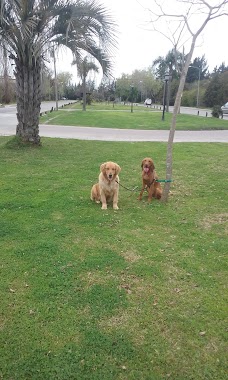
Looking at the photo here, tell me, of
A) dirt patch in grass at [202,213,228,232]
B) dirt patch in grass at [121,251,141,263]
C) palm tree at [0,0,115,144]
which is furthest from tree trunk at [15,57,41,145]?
dirt patch in grass at [121,251,141,263]

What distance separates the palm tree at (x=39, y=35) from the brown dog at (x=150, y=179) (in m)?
6.28

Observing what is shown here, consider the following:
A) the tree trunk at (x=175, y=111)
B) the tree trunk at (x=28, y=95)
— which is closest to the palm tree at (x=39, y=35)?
the tree trunk at (x=28, y=95)

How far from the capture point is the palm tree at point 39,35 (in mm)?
10109

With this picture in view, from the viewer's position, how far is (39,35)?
1071 cm

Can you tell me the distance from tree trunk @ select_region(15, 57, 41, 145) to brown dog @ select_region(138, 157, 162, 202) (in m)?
6.78

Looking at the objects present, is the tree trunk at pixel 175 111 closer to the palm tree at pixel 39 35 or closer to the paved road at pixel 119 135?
the palm tree at pixel 39 35

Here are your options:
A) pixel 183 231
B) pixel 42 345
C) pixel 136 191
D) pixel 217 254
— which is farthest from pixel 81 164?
pixel 42 345

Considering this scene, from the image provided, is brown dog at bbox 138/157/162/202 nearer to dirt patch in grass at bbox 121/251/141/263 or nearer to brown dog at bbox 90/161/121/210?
brown dog at bbox 90/161/121/210

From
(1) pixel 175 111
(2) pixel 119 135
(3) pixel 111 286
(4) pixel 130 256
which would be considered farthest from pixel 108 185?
(2) pixel 119 135

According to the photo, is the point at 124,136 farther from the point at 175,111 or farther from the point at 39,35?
the point at 175,111

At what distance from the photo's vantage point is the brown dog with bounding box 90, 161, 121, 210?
5836mm

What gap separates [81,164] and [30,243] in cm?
568

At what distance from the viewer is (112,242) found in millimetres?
4762

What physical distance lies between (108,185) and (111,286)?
2.65 m
